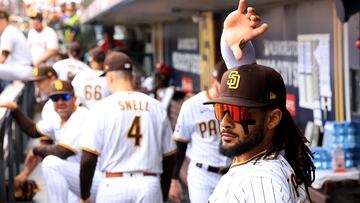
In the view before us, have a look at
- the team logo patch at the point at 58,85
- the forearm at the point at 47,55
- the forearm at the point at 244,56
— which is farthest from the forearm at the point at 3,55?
the forearm at the point at 244,56

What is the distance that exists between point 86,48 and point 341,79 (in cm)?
1295

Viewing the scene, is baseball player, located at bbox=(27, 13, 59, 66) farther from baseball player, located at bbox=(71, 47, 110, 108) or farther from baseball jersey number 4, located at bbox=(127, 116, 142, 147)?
baseball jersey number 4, located at bbox=(127, 116, 142, 147)

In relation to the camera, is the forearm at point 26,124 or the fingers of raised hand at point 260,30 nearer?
the fingers of raised hand at point 260,30

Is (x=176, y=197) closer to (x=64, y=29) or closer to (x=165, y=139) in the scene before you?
(x=165, y=139)

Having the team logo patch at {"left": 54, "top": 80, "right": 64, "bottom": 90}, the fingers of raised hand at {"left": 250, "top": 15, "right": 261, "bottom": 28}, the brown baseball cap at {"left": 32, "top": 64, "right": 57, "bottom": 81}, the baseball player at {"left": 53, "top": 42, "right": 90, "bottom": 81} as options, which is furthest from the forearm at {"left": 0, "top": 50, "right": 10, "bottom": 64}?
the fingers of raised hand at {"left": 250, "top": 15, "right": 261, "bottom": 28}

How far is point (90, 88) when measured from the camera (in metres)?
6.65

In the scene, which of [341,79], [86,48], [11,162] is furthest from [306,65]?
[86,48]

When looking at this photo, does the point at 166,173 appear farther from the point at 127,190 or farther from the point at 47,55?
the point at 47,55

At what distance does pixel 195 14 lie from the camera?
1048cm

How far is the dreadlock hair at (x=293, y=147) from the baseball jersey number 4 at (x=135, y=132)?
1.99m

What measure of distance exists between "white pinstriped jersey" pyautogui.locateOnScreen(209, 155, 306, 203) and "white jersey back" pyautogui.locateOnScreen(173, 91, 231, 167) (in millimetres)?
2799

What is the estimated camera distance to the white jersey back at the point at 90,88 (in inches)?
261

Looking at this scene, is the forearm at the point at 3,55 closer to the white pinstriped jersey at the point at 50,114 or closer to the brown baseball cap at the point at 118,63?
the white pinstriped jersey at the point at 50,114

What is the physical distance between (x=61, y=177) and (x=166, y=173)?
0.81 meters
